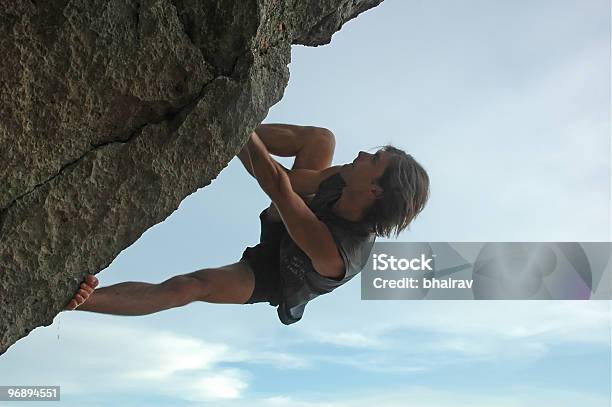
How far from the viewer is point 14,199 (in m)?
2.57

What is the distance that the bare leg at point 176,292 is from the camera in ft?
12.7

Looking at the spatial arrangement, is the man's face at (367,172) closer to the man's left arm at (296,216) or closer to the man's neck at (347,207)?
the man's neck at (347,207)

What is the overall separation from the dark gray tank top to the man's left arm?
2.9 inches

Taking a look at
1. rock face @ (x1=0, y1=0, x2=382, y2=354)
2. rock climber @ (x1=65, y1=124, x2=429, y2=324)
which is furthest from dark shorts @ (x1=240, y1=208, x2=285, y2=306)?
→ rock face @ (x1=0, y1=0, x2=382, y2=354)

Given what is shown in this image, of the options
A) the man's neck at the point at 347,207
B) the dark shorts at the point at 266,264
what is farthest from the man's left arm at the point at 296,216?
the dark shorts at the point at 266,264

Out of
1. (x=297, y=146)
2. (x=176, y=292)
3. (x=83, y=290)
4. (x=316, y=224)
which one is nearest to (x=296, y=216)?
(x=316, y=224)

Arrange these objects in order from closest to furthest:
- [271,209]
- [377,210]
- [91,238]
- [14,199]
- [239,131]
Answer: [14,199] → [91,238] → [239,131] → [377,210] → [271,209]

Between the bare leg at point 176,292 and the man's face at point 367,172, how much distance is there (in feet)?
3.31

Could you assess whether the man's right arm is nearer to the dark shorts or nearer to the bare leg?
the dark shorts

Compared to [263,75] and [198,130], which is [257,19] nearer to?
[263,75]

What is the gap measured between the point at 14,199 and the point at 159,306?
182cm

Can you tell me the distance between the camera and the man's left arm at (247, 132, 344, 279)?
12.6 ft

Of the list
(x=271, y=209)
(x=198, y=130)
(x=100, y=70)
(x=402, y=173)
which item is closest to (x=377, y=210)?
(x=402, y=173)

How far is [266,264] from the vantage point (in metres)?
4.98
